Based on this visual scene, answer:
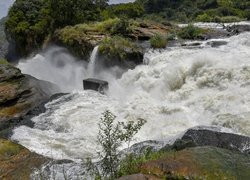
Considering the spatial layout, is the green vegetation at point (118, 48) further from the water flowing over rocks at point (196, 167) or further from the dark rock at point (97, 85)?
the water flowing over rocks at point (196, 167)

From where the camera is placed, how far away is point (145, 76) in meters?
17.3

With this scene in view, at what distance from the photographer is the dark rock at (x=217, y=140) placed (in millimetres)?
7555

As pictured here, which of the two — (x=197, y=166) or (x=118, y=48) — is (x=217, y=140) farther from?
(x=118, y=48)

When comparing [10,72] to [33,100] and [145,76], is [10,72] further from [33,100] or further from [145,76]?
[145,76]

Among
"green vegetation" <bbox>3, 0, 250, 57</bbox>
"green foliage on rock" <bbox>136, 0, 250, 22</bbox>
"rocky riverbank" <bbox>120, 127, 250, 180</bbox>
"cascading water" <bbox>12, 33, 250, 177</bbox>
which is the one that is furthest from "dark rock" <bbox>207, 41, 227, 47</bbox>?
"green foliage on rock" <bbox>136, 0, 250, 22</bbox>

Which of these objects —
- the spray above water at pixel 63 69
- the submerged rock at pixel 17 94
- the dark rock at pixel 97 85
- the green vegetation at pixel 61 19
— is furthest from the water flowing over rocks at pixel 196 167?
the green vegetation at pixel 61 19

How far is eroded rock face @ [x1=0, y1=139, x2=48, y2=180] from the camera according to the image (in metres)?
7.63

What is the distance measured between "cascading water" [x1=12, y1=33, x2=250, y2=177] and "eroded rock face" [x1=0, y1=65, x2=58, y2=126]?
1.07m

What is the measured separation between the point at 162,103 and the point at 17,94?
626cm

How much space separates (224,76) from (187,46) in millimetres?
6117

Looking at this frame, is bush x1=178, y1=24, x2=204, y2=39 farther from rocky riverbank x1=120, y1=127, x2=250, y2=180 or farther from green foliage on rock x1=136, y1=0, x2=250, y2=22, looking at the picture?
Result: green foliage on rock x1=136, y1=0, x2=250, y2=22

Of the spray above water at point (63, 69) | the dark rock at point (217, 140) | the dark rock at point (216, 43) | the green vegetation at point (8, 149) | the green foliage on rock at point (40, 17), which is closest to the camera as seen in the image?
the dark rock at point (217, 140)

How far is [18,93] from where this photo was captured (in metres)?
16.5

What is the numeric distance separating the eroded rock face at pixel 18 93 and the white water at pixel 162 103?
1.02 metres
